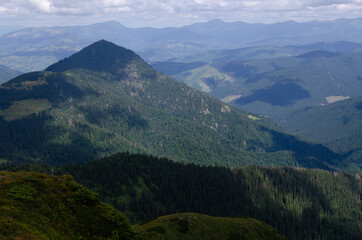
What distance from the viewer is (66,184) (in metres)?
82.6

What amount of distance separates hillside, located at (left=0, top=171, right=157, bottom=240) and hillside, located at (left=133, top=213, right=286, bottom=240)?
1486 inches

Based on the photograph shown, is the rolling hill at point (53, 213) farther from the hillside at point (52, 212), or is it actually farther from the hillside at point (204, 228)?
the hillside at point (204, 228)

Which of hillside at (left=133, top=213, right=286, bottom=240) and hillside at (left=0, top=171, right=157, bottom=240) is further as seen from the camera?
hillside at (left=133, top=213, right=286, bottom=240)

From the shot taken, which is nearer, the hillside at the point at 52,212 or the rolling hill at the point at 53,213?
the rolling hill at the point at 53,213

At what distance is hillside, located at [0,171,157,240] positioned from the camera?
5867 cm

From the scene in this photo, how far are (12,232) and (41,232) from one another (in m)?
6.39

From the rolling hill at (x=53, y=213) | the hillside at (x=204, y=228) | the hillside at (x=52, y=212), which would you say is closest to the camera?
the rolling hill at (x=53, y=213)

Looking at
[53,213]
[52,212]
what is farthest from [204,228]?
[52,212]

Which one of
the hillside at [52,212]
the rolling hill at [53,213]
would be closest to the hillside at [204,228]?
the rolling hill at [53,213]

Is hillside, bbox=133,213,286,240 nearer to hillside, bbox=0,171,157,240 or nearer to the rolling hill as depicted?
the rolling hill

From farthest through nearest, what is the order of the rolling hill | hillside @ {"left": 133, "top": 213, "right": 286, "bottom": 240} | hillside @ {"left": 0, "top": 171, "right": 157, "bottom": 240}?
hillside @ {"left": 133, "top": 213, "right": 286, "bottom": 240}
hillside @ {"left": 0, "top": 171, "right": 157, "bottom": 240}
the rolling hill

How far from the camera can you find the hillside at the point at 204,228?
121 m

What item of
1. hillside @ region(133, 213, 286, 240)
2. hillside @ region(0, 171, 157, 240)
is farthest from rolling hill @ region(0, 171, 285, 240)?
hillside @ region(133, 213, 286, 240)

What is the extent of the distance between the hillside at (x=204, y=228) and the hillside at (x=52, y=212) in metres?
37.7
